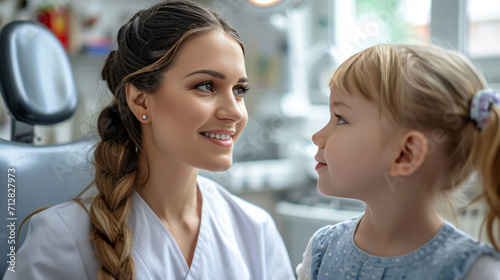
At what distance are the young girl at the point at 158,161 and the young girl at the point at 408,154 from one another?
0.25m

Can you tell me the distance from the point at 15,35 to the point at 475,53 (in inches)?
58.6

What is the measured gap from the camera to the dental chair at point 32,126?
3.72ft

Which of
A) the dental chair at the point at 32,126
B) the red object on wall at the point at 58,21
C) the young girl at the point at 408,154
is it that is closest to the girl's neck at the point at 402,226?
the young girl at the point at 408,154

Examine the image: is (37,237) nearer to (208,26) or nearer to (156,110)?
(156,110)

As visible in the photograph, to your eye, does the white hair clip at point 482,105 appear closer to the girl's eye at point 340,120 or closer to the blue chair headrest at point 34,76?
the girl's eye at point 340,120

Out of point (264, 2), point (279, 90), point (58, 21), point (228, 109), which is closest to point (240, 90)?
point (228, 109)

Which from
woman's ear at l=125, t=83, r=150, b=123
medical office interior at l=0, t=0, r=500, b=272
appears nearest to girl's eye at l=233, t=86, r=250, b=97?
woman's ear at l=125, t=83, r=150, b=123

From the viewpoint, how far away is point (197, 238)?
113 centimetres

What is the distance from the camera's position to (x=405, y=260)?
81 centimetres

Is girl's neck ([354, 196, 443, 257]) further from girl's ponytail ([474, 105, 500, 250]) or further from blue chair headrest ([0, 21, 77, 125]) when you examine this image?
blue chair headrest ([0, 21, 77, 125])

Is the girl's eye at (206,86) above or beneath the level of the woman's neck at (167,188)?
above

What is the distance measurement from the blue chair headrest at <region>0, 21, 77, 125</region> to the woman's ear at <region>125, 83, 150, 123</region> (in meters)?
0.30

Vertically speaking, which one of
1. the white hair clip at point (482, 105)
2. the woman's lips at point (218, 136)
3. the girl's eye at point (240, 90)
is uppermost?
the white hair clip at point (482, 105)

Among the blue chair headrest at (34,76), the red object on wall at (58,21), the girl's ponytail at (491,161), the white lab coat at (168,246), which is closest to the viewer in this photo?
the girl's ponytail at (491,161)
